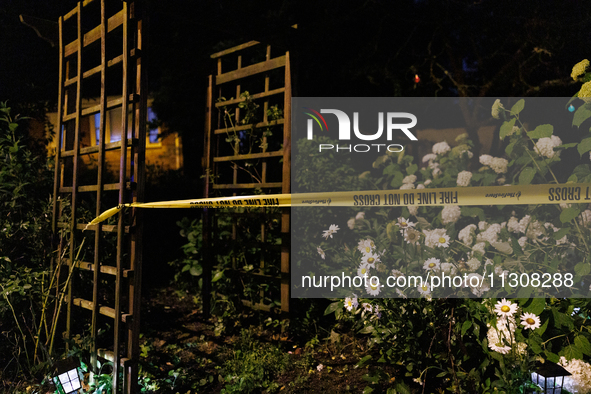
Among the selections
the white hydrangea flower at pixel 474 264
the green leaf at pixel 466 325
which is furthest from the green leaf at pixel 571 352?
the white hydrangea flower at pixel 474 264

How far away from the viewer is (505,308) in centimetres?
207

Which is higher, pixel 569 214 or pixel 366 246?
pixel 569 214

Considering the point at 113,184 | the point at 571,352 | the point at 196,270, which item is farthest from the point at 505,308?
the point at 196,270

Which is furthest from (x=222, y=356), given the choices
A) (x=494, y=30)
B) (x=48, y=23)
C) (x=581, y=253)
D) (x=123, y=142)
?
(x=494, y=30)

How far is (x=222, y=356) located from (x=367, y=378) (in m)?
1.39

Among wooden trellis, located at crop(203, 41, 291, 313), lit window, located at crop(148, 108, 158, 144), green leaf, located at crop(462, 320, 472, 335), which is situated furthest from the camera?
lit window, located at crop(148, 108, 158, 144)

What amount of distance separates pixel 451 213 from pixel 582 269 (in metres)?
0.71

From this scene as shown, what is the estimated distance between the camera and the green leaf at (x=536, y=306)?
199 cm

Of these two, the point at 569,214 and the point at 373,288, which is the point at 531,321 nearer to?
the point at 569,214

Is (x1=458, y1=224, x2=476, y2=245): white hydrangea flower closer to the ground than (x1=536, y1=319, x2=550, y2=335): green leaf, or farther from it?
farther from it

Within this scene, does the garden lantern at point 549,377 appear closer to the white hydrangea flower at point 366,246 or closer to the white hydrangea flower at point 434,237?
the white hydrangea flower at point 434,237

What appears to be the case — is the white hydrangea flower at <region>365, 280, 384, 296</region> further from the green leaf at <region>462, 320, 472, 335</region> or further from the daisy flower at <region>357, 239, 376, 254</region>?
the green leaf at <region>462, 320, 472, 335</region>

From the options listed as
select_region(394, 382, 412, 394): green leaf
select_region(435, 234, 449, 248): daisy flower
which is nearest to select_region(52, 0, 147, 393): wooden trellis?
select_region(394, 382, 412, 394): green leaf

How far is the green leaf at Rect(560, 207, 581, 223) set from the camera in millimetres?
2045
